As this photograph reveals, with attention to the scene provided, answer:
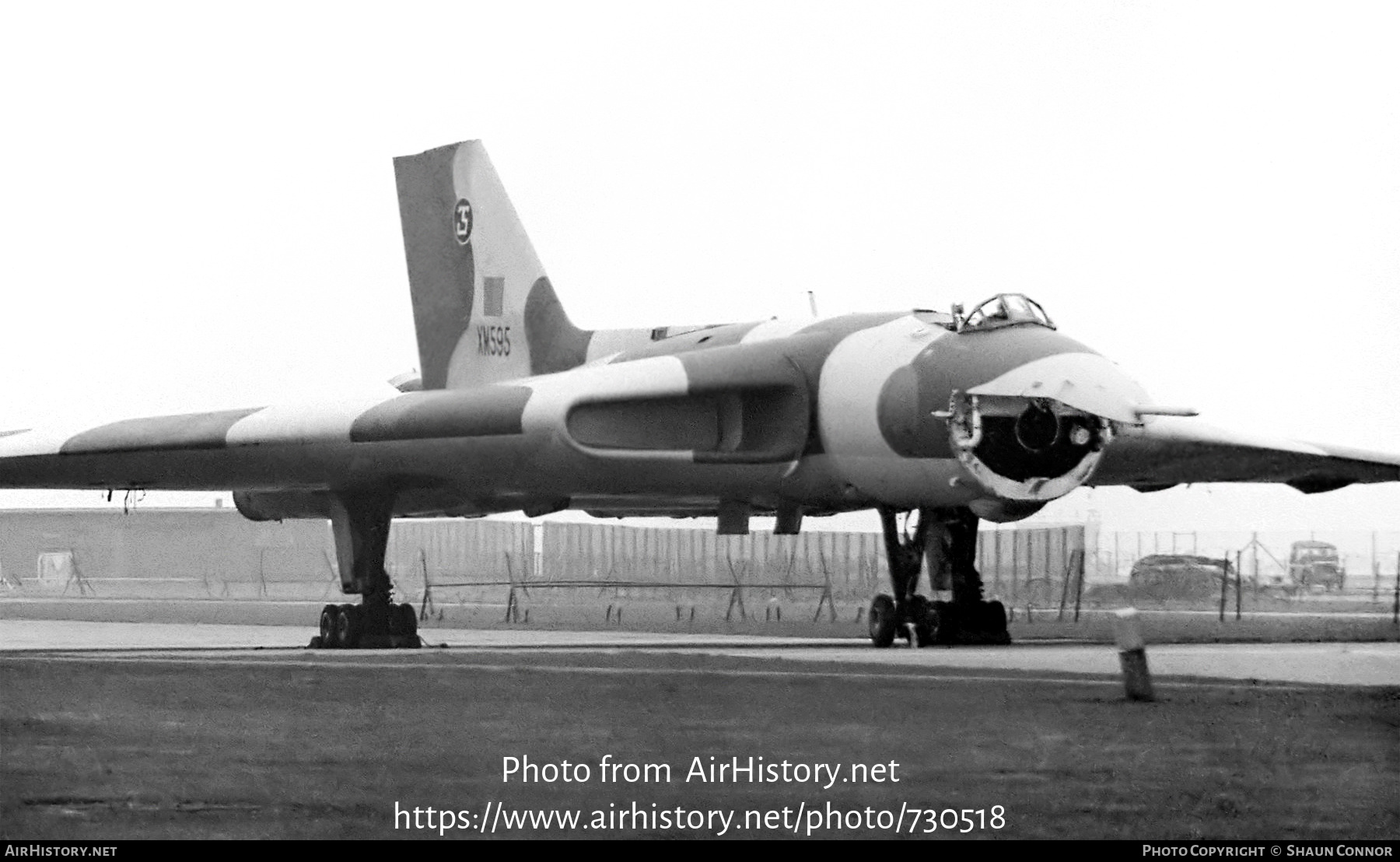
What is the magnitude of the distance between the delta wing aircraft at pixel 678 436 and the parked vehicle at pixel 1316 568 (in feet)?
40.6

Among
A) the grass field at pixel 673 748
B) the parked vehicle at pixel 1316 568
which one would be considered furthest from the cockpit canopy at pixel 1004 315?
the parked vehicle at pixel 1316 568

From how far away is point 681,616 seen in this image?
2583 centimetres

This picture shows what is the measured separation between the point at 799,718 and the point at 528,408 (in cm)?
806

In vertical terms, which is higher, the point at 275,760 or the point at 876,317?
the point at 876,317

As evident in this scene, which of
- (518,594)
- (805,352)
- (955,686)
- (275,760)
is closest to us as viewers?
(275,760)

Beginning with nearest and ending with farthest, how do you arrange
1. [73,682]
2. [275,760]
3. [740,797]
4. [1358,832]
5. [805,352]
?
[1358,832] < [740,797] < [275,760] < [73,682] < [805,352]

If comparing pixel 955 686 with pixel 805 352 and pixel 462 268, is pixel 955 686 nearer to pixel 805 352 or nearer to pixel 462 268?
pixel 805 352

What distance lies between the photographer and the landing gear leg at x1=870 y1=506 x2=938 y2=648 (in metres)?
16.0

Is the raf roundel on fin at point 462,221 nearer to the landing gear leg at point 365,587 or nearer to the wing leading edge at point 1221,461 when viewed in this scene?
the landing gear leg at point 365,587

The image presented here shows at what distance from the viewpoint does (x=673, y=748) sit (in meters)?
7.95

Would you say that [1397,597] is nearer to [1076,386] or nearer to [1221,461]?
[1221,461]

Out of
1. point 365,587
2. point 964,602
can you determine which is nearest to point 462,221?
point 365,587

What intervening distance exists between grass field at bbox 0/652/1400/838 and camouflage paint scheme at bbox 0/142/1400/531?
3.66 meters

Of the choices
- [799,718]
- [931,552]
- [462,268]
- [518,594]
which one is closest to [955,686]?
[799,718]
